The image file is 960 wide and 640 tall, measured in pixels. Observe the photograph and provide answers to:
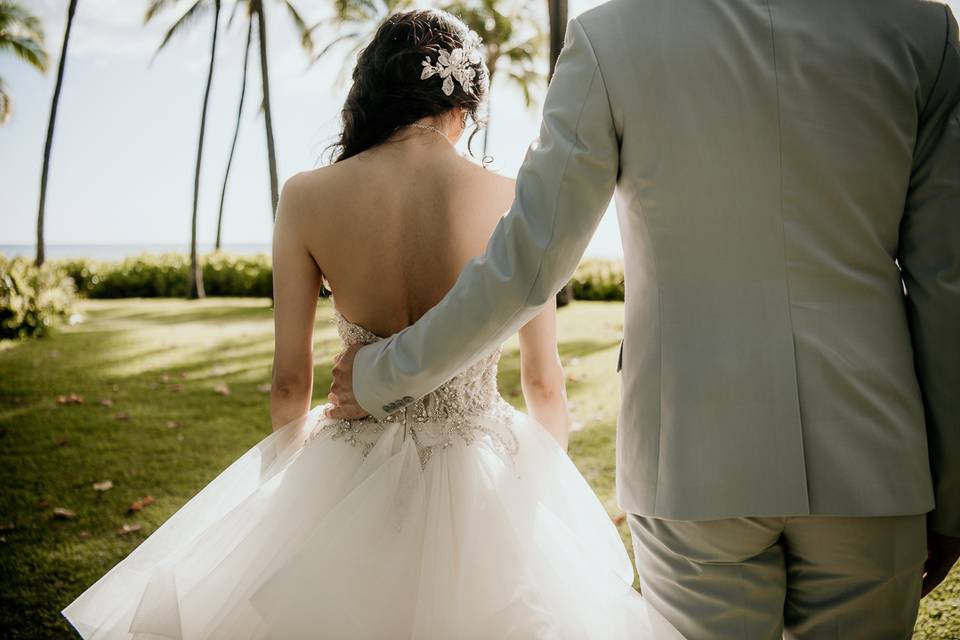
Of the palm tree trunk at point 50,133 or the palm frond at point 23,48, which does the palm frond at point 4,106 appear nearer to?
the palm frond at point 23,48

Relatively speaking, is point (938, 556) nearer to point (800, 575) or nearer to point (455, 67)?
point (800, 575)

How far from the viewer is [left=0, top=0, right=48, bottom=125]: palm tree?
67.4ft

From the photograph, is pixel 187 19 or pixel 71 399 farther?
pixel 187 19

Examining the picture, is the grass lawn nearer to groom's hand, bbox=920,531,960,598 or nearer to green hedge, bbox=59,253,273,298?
groom's hand, bbox=920,531,960,598

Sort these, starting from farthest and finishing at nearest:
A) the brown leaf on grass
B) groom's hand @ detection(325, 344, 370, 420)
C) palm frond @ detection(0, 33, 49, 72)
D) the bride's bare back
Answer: palm frond @ detection(0, 33, 49, 72)
the brown leaf on grass
the bride's bare back
groom's hand @ detection(325, 344, 370, 420)

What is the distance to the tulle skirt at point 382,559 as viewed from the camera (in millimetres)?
1485

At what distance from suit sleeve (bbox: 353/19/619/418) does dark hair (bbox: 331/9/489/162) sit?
2.13 ft

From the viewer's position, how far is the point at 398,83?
1921 mm

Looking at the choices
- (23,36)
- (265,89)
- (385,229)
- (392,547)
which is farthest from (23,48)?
(392,547)

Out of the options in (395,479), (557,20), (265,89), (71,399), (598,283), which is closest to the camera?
(395,479)

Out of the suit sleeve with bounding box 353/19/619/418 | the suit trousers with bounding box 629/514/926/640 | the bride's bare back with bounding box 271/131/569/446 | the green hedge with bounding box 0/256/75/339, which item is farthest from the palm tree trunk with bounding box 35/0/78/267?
the suit trousers with bounding box 629/514/926/640

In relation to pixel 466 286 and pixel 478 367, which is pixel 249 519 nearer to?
pixel 478 367

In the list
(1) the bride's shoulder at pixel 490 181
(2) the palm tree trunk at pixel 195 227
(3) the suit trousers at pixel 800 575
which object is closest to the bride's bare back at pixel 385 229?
(1) the bride's shoulder at pixel 490 181

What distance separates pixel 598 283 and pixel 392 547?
49.1 feet
